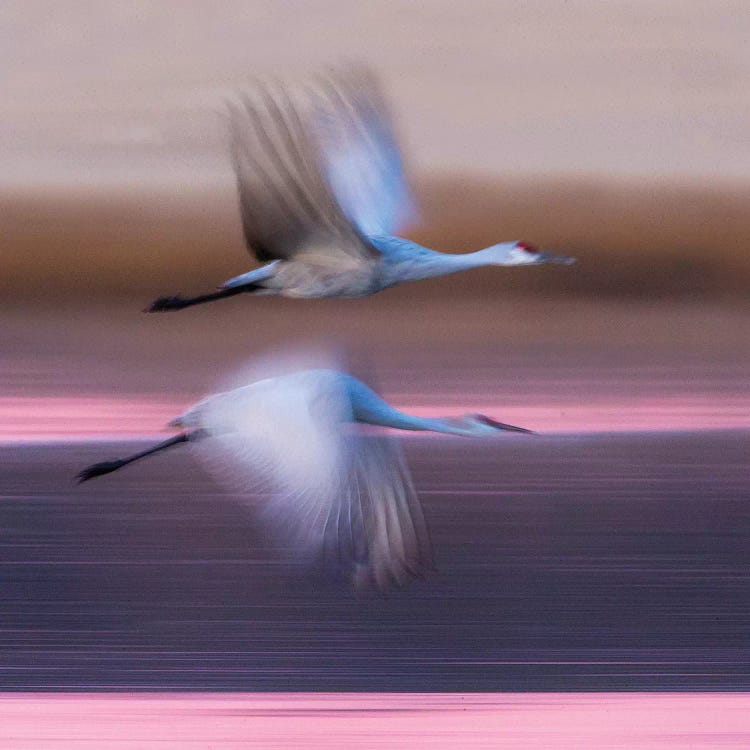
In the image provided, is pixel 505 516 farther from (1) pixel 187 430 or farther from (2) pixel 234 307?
(2) pixel 234 307

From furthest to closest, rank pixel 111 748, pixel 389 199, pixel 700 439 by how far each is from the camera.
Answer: pixel 700 439
pixel 389 199
pixel 111 748

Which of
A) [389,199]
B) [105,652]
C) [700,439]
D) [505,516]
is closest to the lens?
[105,652]

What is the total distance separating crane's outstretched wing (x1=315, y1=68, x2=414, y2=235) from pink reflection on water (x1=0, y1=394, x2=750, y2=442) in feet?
10.4

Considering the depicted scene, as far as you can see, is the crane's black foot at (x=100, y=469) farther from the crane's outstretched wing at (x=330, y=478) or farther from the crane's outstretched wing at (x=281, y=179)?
the crane's outstretched wing at (x=281, y=179)

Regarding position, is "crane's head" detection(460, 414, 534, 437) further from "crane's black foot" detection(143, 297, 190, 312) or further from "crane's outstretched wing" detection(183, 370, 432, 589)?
"crane's black foot" detection(143, 297, 190, 312)

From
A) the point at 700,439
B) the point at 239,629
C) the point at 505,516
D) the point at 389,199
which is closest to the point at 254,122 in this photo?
the point at 389,199

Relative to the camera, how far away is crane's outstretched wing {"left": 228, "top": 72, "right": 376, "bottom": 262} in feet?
16.8

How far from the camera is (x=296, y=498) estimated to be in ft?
16.3

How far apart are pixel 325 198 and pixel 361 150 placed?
554 mm

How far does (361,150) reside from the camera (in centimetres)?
574

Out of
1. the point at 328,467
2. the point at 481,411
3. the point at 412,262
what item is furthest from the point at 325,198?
the point at 481,411

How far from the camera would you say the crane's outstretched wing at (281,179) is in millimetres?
5121

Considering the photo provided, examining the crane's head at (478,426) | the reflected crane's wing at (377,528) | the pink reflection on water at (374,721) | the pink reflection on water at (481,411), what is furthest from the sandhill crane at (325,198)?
the pink reflection on water at (481,411)

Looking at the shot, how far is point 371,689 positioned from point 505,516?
2051mm
